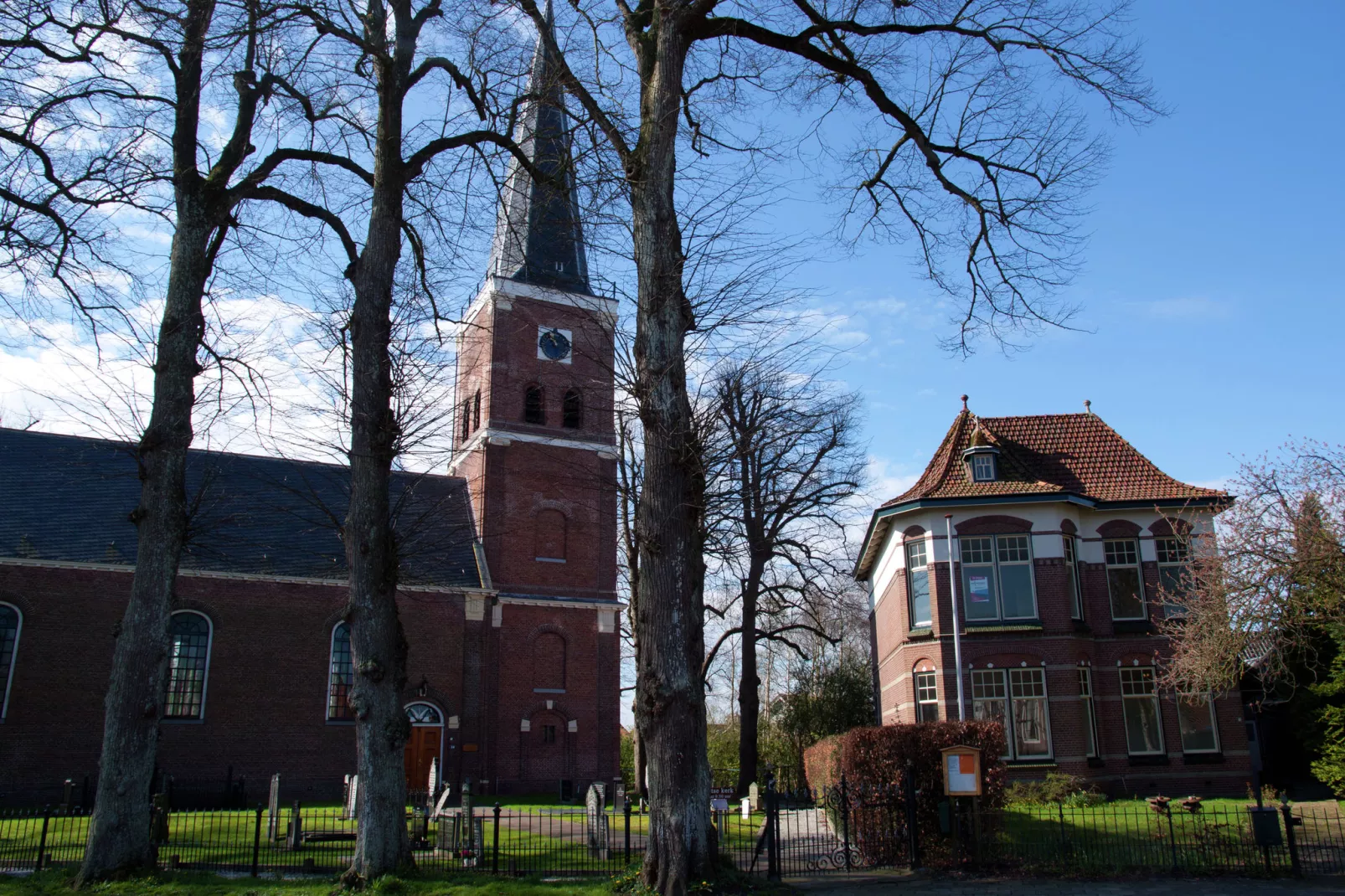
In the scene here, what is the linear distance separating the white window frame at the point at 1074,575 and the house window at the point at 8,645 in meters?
26.5

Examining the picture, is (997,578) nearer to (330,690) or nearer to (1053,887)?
Answer: (1053,887)

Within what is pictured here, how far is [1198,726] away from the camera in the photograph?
24219 mm

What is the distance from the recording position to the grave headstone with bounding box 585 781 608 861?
1400 centimetres

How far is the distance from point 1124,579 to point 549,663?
57.9 feet

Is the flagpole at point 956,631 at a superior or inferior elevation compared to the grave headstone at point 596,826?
superior

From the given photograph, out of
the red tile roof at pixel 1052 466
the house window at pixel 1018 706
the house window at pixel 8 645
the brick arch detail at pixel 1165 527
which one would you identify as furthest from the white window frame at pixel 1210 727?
the house window at pixel 8 645

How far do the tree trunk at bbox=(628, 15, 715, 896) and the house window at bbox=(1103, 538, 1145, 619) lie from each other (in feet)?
59.9

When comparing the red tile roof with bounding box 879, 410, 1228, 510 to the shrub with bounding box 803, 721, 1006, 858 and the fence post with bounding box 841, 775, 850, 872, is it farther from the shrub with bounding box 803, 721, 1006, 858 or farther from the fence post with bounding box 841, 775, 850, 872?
the fence post with bounding box 841, 775, 850, 872

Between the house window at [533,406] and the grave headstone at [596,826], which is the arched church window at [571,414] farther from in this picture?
the grave headstone at [596,826]

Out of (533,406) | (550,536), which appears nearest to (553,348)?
(533,406)

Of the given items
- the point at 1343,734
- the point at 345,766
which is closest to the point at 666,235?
the point at 1343,734

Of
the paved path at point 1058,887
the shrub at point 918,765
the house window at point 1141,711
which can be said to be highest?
the house window at point 1141,711

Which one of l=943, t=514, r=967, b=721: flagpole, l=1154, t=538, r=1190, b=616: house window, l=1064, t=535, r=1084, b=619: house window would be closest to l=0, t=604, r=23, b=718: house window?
l=943, t=514, r=967, b=721: flagpole

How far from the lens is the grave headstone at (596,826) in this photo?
14000 millimetres
